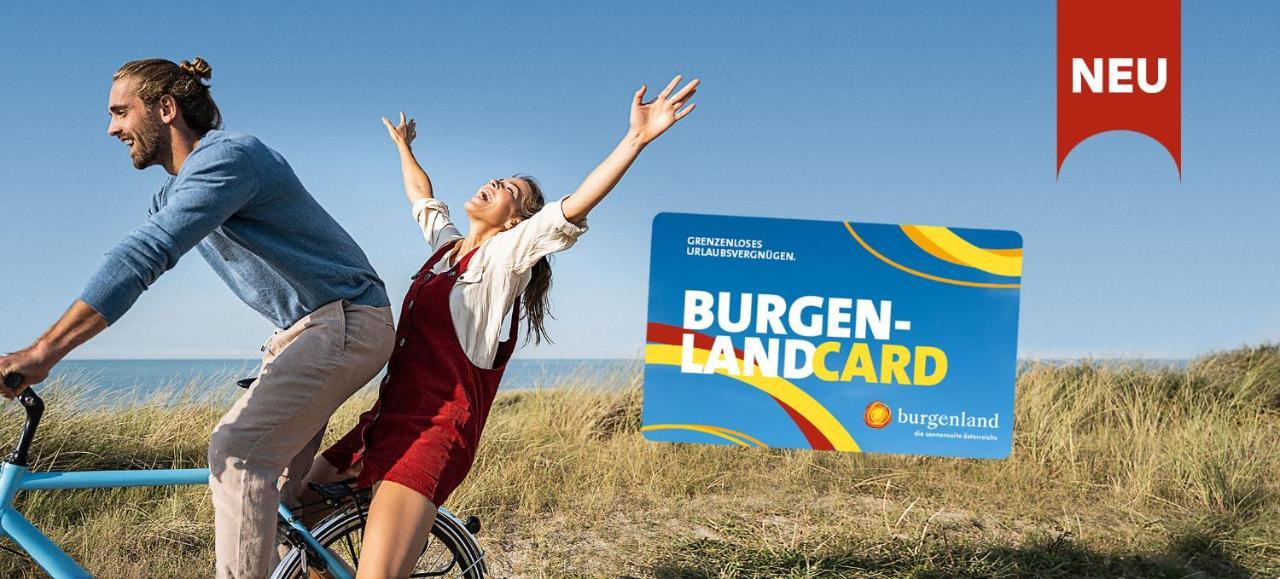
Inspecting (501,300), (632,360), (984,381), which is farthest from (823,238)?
(501,300)

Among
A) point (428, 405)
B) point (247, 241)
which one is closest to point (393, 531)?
point (428, 405)

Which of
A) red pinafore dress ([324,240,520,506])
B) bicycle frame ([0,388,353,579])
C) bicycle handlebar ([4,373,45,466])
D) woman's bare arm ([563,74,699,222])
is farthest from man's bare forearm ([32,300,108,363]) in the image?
woman's bare arm ([563,74,699,222])

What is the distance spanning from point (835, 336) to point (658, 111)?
3.52 meters

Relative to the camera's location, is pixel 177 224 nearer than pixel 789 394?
Yes

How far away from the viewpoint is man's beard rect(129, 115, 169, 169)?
8.74 feet

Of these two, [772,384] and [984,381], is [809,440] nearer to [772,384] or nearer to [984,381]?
[772,384]

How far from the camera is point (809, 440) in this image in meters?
6.09

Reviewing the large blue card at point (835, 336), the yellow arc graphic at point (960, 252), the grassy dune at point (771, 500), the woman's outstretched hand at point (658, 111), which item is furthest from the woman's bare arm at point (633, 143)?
the yellow arc graphic at point (960, 252)

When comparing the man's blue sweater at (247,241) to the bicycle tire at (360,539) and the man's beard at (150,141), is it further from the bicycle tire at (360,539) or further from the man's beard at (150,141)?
the bicycle tire at (360,539)

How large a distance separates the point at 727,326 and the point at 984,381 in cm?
161

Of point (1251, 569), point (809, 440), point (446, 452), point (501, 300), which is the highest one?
point (501, 300)

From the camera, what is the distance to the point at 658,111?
2.79 m

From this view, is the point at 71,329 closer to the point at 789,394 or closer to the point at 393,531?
the point at 393,531

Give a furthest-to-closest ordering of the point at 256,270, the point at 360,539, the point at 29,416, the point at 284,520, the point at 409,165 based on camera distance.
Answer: the point at 409,165, the point at 360,539, the point at 284,520, the point at 256,270, the point at 29,416
